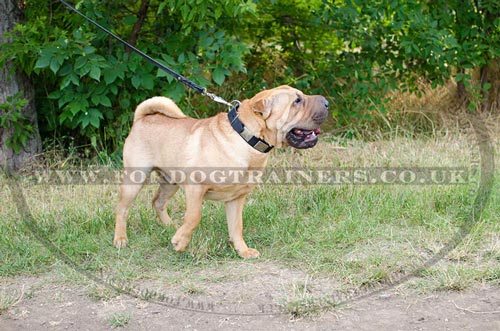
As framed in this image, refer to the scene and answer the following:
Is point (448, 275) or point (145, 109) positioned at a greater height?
point (145, 109)

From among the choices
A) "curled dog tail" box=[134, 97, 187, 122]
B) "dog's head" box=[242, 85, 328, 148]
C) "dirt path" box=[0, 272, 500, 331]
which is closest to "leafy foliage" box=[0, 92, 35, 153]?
"curled dog tail" box=[134, 97, 187, 122]

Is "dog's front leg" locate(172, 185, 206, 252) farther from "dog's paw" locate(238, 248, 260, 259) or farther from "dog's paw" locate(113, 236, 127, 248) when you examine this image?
"dog's paw" locate(113, 236, 127, 248)

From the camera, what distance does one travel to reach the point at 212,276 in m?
4.61

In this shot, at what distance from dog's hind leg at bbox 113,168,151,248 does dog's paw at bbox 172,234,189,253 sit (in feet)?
1.75

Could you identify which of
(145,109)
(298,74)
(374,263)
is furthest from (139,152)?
(298,74)

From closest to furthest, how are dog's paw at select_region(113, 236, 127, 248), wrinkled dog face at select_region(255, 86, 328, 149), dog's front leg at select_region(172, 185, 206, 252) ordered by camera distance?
wrinkled dog face at select_region(255, 86, 328, 149) → dog's front leg at select_region(172, 185, 206, 252) → dog's paw at select_region(113, 236, 127, 248)

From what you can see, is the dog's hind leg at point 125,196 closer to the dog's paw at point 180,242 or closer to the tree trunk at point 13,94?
the dog's paw at point 180,242

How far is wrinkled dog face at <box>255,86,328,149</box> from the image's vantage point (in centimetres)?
454

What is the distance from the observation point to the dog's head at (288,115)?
14.9 feet

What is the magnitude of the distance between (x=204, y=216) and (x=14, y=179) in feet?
7.73

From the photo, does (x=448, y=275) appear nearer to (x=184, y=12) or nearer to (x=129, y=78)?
(x=184, y=12)

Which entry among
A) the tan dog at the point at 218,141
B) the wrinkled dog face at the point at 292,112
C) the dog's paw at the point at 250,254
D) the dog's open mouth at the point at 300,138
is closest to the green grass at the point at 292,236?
the dog's paw at the point at 250,254

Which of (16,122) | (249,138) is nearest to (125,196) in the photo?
(249,138)

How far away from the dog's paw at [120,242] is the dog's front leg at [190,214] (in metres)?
0.55
